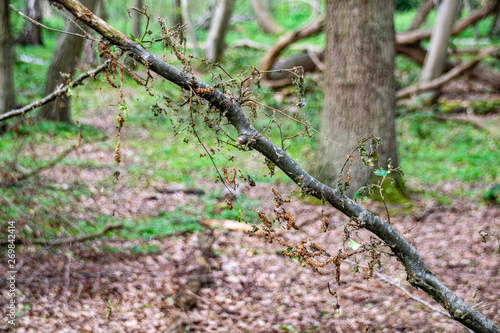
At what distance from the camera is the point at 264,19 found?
21.0 meters

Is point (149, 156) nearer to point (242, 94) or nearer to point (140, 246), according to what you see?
point (140, 246)

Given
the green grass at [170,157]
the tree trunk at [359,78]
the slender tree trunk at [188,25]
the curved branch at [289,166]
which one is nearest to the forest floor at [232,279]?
the green grass at [170,157]

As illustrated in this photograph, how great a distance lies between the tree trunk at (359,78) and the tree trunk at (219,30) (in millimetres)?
9856

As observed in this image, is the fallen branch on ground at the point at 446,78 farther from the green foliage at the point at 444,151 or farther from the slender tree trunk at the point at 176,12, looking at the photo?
the slender tree trunk at the point at 176,12

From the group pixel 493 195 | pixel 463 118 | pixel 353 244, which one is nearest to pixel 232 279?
pixel 353 244

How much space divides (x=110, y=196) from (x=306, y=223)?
279 centimetres

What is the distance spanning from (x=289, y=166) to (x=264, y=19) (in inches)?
785

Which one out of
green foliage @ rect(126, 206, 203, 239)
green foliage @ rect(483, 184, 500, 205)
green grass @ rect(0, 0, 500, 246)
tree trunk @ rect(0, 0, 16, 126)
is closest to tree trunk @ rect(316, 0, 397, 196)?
green grass @ rect(0, 0, 500, 246)

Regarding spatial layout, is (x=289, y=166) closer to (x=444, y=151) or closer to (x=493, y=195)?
(x=493, y=195)

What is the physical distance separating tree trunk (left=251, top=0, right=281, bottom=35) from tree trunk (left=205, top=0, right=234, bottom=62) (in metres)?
6.06

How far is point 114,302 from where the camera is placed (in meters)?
3.77

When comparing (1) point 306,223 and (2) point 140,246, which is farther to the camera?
(1) point 306,223

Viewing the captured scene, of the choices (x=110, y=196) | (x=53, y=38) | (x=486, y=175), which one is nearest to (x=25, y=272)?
(x=110, y=196)

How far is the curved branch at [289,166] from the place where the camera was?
2363 millimetres
